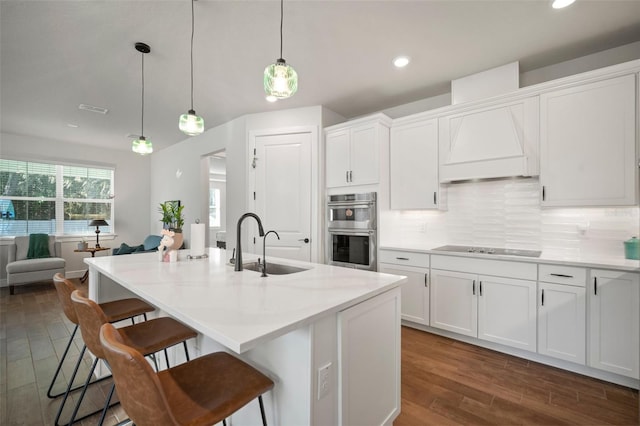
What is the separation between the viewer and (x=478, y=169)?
2848 mm

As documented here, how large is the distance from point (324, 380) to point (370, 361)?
360 mm

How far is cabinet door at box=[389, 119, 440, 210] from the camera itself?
3170 millimetres

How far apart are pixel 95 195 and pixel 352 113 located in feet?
19.9

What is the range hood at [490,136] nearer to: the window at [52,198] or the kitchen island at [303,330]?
the kitchen island at [303,330]

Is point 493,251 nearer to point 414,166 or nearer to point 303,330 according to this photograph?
point 414,166

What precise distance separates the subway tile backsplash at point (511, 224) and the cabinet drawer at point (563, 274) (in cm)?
43

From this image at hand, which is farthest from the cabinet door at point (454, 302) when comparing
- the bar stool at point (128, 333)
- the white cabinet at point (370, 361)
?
the bar stool at point (128, 333)

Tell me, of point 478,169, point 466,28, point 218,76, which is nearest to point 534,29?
point 466,28

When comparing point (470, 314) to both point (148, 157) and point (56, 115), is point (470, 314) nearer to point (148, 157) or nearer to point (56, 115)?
point (56, 115)

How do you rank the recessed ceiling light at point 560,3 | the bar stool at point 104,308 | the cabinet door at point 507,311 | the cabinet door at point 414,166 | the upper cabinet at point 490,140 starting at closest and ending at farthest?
the bar stool at point 104,308 < the recessed ceiling light at point 560,3 < the cabinet door at point 507,311 < the upper cabinet at point 490,140 < the cabinet door at point 414,166

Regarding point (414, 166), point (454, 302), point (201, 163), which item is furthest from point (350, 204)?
point (201, 163)

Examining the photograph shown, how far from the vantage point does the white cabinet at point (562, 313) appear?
2.18 metres

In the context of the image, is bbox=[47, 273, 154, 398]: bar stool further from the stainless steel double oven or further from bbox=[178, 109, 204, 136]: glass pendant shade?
the stainless steel double oven

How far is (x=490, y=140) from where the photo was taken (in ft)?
9.11
